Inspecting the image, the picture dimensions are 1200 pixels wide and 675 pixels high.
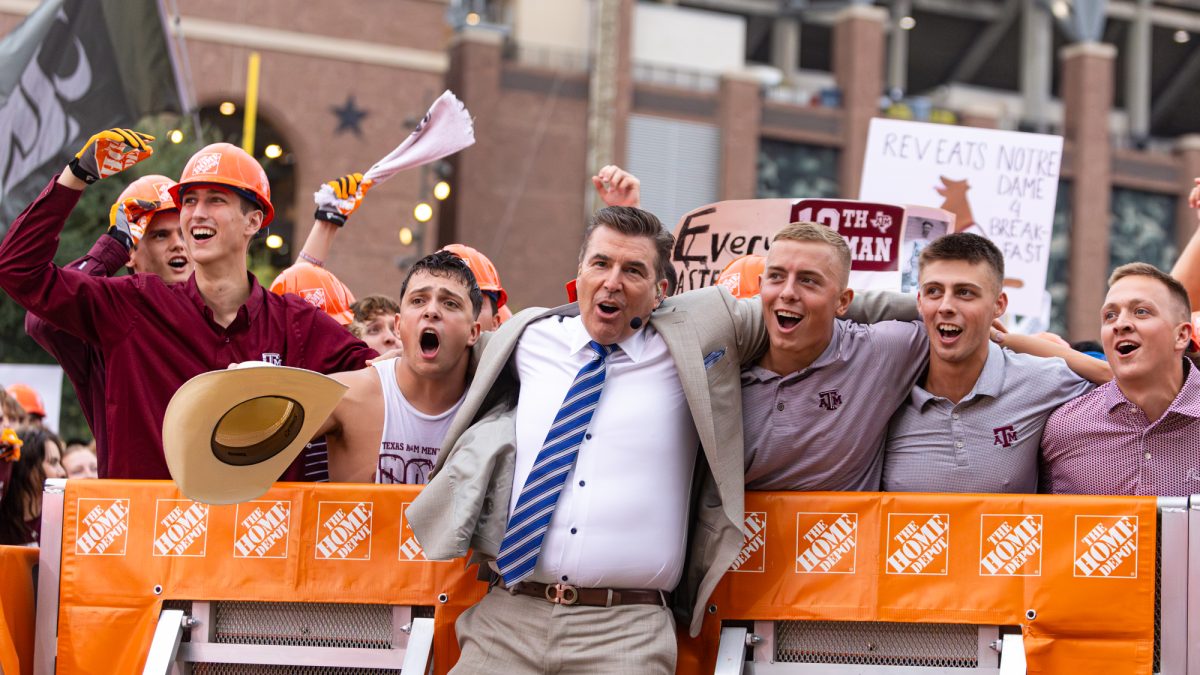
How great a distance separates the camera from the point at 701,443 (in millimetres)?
4785

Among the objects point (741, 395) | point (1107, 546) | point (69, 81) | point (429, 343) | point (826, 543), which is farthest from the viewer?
point (69, 81)

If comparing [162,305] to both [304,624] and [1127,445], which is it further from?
[1127,445]

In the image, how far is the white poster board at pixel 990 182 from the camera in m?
8.91

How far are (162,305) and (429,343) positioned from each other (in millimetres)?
1112

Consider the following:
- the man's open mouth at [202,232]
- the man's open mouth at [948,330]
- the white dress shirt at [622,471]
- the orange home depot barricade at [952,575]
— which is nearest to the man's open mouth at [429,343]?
the white dress shirt at [622,471]

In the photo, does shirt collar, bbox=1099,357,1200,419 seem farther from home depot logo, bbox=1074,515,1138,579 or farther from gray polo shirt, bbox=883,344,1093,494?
home depot logo, bbox=1074,515,1138,579

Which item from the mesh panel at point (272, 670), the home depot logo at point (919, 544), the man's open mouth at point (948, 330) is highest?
the man's open mouth at point (948, 330)

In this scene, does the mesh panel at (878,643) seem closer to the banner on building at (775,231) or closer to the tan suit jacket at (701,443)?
the tan suit jacket at (701,443)

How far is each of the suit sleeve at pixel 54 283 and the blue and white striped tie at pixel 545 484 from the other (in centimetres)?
181

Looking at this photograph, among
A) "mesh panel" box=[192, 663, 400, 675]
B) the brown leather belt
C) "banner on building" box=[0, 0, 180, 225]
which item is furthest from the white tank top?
"banner on building" box=[0, 0, 180, 225]

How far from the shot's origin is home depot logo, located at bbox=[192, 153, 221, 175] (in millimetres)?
5844

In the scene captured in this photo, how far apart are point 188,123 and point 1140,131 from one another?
33.4 metres

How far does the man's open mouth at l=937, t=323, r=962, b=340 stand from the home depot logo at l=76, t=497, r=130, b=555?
8.95ft

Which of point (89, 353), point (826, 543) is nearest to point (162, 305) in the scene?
point (89, 353)
